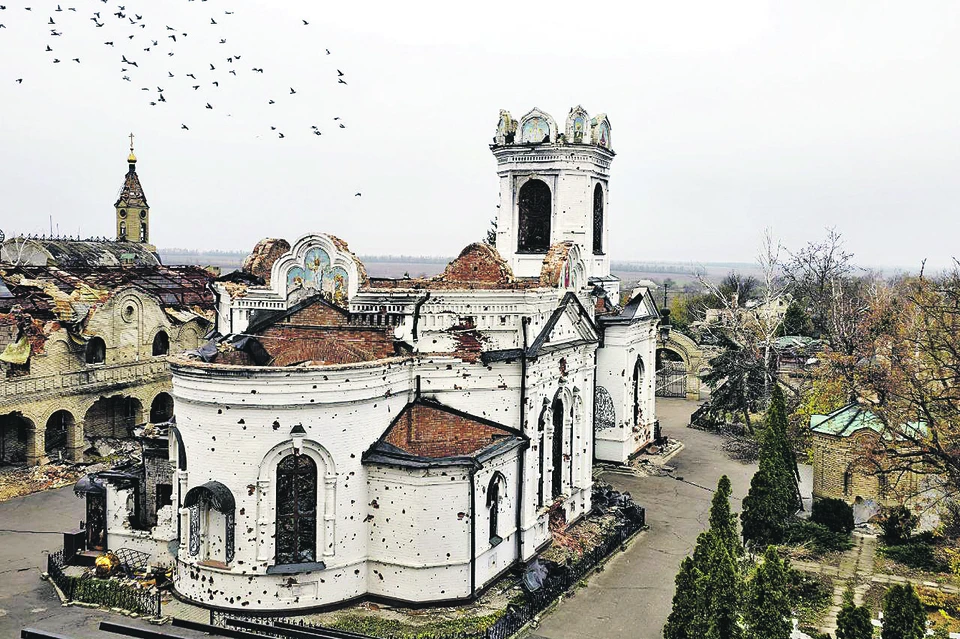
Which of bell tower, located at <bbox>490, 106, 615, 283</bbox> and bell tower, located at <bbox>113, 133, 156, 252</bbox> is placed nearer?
bell tower, located at <bbox>490, 106, 615, 283</bbox>

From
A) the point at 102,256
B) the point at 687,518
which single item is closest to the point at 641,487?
the point at 687,518

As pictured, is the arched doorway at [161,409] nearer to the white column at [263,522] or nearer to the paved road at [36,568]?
the paved road at [36,568]

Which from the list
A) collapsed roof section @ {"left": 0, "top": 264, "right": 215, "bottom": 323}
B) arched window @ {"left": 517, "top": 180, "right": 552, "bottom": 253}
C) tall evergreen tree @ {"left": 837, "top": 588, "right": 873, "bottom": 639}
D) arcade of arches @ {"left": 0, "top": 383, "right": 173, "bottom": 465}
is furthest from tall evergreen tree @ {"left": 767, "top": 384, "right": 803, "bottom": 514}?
collapsed roof section @ {"left": 0, "top": 264, "right": 215, "bottom": 323}

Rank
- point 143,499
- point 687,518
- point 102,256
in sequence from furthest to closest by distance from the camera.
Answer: point 102,256 < point 687,518 < point 143,499

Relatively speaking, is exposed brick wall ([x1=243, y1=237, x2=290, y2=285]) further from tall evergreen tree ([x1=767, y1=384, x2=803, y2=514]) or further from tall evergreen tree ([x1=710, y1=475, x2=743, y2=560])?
tall evergreen tree ([x1=767, y1=384, x2=803, y2=514])

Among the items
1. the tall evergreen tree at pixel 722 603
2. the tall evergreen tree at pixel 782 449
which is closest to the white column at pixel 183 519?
the tall evergreen tree at pixel 722 603

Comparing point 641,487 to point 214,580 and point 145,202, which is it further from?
point 145,202
